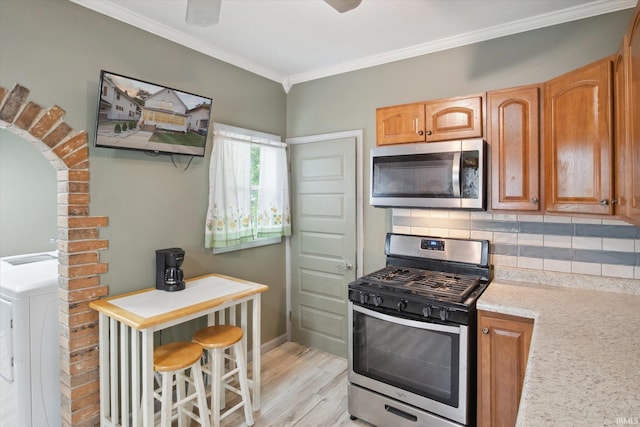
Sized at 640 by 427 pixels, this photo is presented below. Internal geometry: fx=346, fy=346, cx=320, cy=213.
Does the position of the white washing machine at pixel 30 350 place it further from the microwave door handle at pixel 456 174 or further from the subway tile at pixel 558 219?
the subway tile at pixel 558 219

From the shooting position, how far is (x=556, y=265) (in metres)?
2.22

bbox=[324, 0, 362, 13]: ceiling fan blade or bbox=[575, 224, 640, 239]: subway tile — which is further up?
bbox=[324, 0, 362, 13]: ceiling fan blade

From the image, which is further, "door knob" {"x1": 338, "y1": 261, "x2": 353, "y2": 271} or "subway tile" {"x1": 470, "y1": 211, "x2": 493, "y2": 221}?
"door knob" {"x1": 338, "y1": 261, "x2": 353, "y2": 271}

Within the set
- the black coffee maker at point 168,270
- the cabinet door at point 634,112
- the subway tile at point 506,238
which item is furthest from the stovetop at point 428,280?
the black coffee maker at point 168,270

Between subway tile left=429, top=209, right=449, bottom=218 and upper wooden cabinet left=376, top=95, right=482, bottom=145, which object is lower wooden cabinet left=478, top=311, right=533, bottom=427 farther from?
upper wooden cabinet left=376, top=95, right=482, bottom=145

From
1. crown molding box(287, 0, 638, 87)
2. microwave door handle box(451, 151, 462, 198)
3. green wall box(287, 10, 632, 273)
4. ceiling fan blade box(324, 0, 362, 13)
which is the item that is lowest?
microwave door handle box(451, 151, 462, 198)

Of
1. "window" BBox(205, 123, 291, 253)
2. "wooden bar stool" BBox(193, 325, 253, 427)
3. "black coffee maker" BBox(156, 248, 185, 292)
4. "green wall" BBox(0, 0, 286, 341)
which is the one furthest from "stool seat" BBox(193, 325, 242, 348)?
"window" BBox(205, 123, 291, 253)

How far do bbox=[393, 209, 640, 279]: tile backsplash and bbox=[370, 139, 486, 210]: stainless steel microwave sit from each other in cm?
40

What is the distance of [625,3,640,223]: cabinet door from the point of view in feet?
4.34

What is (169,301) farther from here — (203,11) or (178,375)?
(203,11)

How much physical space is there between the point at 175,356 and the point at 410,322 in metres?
1.35

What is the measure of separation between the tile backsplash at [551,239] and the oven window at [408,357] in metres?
0.83

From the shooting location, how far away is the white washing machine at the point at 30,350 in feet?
6.30

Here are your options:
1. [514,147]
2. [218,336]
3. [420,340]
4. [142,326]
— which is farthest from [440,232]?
[142,326]
